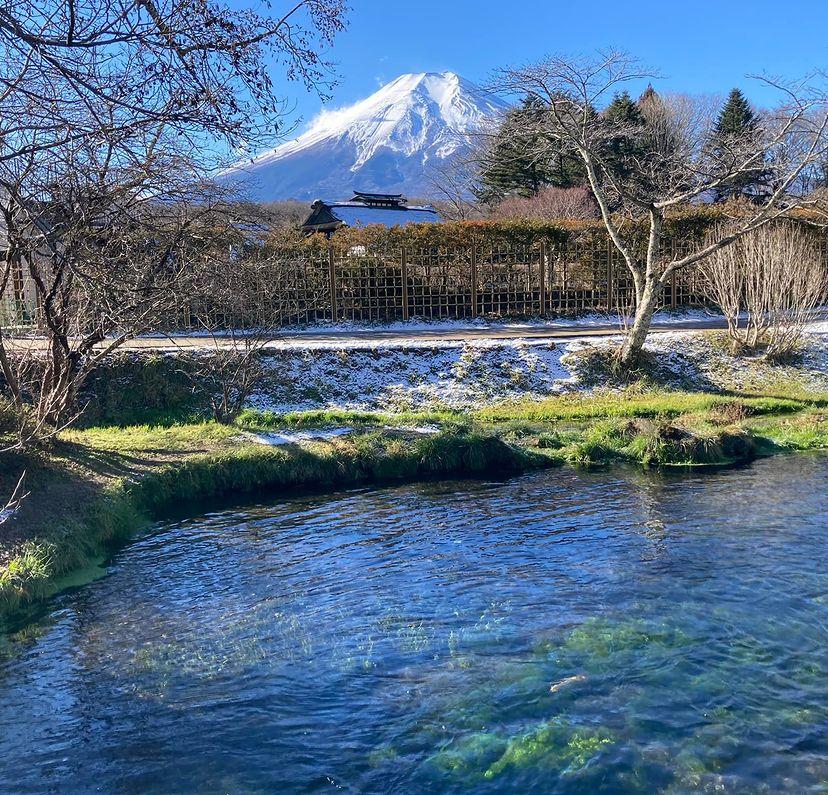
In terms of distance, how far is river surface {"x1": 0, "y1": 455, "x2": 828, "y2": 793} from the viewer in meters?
4.63

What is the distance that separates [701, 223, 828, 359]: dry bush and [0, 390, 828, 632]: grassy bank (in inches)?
85.7

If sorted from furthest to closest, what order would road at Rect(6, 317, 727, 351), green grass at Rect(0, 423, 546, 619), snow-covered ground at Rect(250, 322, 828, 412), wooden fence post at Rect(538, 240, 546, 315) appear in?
wooden fence post at Rect(538, 240, 546, 315) → road at Rect(6, 317, 727, 351) → snow-covered ground at Rect(250, 322, 828, 412) → green grass at Rect(0, 423, 546, 619)

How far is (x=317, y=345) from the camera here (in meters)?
16.9

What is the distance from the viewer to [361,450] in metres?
11.8

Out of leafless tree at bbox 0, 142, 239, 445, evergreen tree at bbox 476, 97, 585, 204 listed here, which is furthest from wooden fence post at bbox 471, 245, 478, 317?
leafless tree at bbox 0, 142, 239, 445

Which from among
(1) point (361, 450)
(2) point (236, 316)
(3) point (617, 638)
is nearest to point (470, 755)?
(3) point (617, 638)

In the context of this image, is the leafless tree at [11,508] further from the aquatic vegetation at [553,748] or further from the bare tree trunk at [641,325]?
the bare tree trunk at [641,325]

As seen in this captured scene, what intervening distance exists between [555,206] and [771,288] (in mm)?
17867

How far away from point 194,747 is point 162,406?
413 inches

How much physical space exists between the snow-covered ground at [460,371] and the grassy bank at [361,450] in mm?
860

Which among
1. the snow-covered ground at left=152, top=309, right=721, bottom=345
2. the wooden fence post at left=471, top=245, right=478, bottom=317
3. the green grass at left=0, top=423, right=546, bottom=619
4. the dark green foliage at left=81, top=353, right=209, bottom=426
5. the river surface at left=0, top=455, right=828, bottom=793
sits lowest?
the river surface at left=0, top=455, right=828, bottom=793

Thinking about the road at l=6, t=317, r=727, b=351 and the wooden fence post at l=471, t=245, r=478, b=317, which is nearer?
the road at l=6, t=317, r=727, b=351

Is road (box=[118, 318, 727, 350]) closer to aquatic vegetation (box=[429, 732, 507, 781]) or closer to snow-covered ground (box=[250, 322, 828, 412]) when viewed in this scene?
snow-covered ground (box=[250, 322, 828, 412])

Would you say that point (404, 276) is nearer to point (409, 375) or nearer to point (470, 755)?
point (409, 375)
